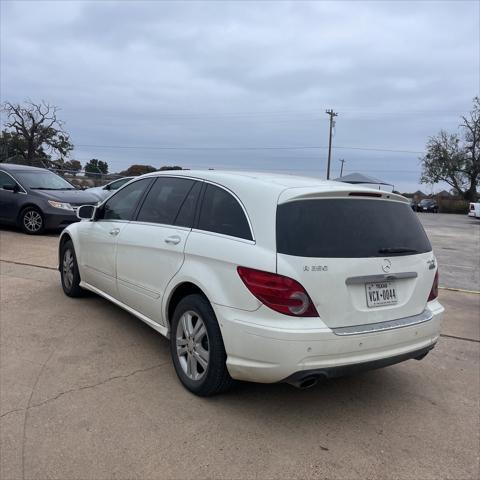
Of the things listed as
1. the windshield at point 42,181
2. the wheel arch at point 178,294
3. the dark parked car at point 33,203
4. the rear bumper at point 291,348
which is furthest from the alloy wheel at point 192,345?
the windshield at point 42,181

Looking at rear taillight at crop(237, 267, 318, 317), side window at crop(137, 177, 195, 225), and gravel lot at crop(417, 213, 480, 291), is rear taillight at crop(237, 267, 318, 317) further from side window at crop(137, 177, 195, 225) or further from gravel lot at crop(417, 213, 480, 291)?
A: gravel lot at crop(417, 213, 480, 291)

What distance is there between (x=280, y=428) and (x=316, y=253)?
1.18m

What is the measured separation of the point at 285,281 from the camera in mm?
3029

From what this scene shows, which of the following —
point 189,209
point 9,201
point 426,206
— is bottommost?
point 426,206

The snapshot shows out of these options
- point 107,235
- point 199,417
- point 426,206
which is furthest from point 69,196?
point 426,206

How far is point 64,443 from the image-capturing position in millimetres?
2941

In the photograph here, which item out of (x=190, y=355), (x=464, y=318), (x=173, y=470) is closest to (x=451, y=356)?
(x=464, y=318)

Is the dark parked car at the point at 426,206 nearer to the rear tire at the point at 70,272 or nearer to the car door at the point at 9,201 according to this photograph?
the car door at the point at 9,201

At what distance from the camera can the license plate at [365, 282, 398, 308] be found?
3.27 metres

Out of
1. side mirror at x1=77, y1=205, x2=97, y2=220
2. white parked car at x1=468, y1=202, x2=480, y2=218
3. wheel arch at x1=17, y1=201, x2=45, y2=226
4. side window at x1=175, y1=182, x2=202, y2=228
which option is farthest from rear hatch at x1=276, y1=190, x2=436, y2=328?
white parked car at x1=468, y1=202, x2=480, y2=218

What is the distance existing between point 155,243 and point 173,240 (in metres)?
0.29

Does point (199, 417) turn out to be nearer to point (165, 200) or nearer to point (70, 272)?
point (165, 200)

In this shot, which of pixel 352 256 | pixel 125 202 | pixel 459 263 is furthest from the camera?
pixel 459 263

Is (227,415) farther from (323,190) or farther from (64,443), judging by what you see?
(323,190)
